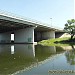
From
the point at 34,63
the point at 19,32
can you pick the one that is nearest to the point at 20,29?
the point at 19,32

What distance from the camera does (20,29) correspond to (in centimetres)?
8694

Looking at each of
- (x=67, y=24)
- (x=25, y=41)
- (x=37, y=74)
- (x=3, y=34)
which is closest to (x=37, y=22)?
(x=25, y=41)

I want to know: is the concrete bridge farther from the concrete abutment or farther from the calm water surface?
the calm water surface

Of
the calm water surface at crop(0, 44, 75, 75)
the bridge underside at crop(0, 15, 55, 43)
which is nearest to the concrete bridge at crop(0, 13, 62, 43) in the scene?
the bridge underside at crop(0, 15, 55, 43)

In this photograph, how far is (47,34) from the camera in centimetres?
11831

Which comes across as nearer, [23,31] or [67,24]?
[23,31]

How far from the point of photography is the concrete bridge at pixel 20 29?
61606 mm

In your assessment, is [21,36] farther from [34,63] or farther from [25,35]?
[34,63]

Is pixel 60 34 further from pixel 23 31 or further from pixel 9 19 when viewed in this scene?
pixel 9 19

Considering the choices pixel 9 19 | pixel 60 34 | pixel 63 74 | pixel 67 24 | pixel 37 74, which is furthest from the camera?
pixel 60 34

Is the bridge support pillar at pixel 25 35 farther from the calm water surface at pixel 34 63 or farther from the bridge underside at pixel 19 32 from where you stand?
the calm water surface at pixel 34 63

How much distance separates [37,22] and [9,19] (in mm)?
22273

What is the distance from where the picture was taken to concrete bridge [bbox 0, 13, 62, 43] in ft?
202

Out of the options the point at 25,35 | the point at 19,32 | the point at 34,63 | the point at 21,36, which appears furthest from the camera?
the point at 19,32
